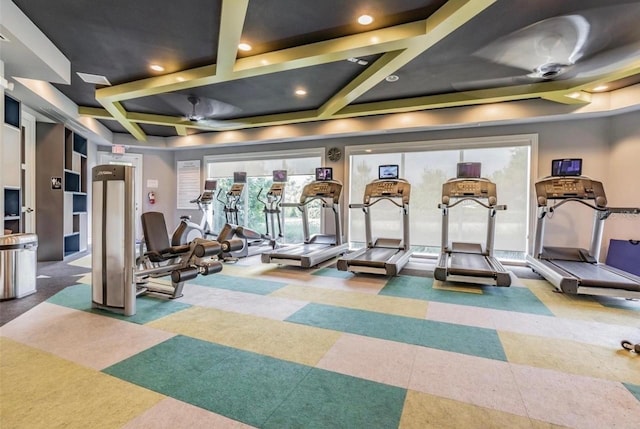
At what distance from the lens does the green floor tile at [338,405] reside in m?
1.71

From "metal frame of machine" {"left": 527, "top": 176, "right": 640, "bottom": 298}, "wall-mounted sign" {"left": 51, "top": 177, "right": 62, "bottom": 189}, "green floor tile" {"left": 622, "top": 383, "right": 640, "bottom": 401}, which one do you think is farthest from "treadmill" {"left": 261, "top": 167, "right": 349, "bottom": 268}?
"wall-mounted sign" {"left": 51, "top": 177, "right": 62, "bottom": 189}

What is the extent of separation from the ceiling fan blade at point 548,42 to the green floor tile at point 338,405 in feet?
10.3

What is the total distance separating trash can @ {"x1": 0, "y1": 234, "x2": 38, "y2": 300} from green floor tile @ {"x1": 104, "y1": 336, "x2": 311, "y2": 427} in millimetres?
2730

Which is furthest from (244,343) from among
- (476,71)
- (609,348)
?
(476,71)

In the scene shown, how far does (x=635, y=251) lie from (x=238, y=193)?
787 centimetres

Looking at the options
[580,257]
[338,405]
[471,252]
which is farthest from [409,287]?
[580,257]

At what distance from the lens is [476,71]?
4.66 metres

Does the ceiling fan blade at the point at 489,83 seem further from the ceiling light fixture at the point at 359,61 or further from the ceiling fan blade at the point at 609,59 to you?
the ceiling light fixture at the point at 359,61

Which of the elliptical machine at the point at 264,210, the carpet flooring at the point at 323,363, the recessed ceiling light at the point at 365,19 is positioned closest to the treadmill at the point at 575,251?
the carpet flooring at the point at 323,363

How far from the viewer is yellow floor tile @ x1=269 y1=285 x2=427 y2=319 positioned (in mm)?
3534

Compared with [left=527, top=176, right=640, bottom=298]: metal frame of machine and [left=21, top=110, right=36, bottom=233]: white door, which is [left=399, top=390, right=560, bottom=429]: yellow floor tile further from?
[left=21, top=110, right=36, bottom=233]: white door

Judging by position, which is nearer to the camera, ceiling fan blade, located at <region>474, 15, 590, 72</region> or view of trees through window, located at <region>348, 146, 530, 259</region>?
ceiling fan blade, located at <region>474, 15, 590, 72</region>

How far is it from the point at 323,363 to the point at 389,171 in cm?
456

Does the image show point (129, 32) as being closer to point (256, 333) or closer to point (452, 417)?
point (256, 333)
